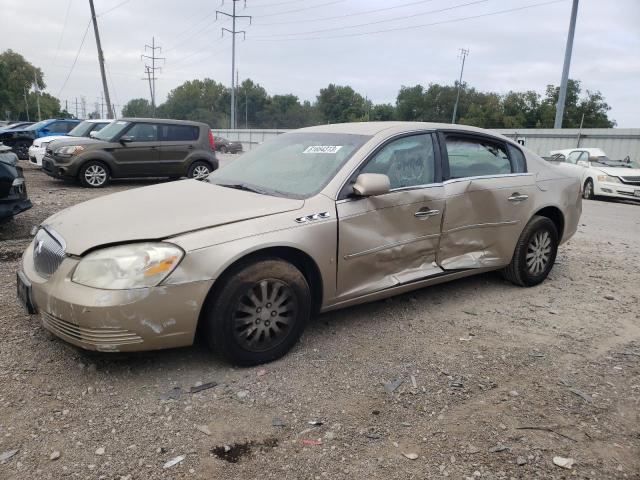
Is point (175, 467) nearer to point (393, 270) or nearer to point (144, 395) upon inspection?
point (144, 395)

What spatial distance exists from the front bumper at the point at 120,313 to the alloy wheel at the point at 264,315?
276 mm

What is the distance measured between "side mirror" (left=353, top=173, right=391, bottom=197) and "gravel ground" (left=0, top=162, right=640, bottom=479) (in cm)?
109

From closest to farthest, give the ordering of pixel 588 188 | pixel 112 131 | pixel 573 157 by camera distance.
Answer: pixel 112 131 → pixel 588 188 → pixel 573 157

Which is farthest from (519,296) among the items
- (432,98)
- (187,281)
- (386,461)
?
(432,98)

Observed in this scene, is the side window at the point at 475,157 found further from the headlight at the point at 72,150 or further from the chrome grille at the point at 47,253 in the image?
the headlight at the point at 72,150

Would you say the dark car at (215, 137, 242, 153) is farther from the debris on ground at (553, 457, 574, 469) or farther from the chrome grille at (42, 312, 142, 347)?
the debris on ground at (553, 457, 574, 469)

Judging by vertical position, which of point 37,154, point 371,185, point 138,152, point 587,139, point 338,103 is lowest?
point 37,154

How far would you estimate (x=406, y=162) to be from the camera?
409 centimetres

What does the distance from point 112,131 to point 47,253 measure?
9.74 metres

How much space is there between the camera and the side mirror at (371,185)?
139 inches

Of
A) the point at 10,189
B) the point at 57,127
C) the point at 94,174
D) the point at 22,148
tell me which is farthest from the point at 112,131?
the point at 22,148

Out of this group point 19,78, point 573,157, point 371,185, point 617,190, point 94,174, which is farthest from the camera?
point 19,78

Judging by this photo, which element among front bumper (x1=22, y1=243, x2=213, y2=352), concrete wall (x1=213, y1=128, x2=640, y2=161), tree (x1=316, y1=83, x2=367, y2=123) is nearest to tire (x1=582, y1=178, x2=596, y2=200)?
concrete wall (x1=213, y1=128, x2=640, y2=161)

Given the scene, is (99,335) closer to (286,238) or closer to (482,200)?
(286,238)
